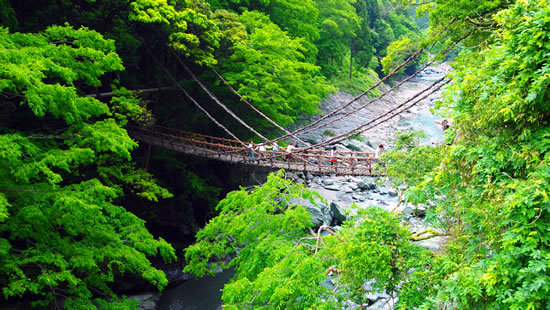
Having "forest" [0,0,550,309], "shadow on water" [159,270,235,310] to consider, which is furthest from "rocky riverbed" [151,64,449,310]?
"forest" [0,0,550,309]

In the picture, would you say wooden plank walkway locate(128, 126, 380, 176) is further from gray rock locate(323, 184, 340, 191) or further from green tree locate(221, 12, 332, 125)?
gray rock locate(323, 184, 340, 191)

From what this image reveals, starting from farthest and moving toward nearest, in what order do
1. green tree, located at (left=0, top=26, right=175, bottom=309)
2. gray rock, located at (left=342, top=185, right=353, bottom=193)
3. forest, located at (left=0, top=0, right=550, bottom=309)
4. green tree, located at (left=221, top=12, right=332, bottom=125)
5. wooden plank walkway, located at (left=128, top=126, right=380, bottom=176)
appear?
gray rock, located at (left=342, top=185, right=353, bottom=193) < green tree, located at (left=221, top=12, right=332, bottom=125) < wooden plank walkway, located at (left=128, top=126, right=380, bottom=176) < green tree, located at (left=0, top=26, right=175, bottom=309) < forest, located at (left=0, top=0, right=550, bottom=309)

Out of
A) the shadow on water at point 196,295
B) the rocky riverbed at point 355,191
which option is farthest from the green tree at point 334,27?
the shadow on water at point 196,295

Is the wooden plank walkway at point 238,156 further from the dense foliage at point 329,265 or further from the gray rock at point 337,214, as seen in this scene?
→ the dense foliage at point 329,265

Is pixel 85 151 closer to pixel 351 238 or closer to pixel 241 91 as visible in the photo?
pixel 351 238

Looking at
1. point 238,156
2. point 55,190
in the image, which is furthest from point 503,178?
point 238,156

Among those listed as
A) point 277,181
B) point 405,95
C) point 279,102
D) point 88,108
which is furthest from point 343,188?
point 405,95

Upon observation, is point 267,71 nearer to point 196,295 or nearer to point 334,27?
point 196,295
